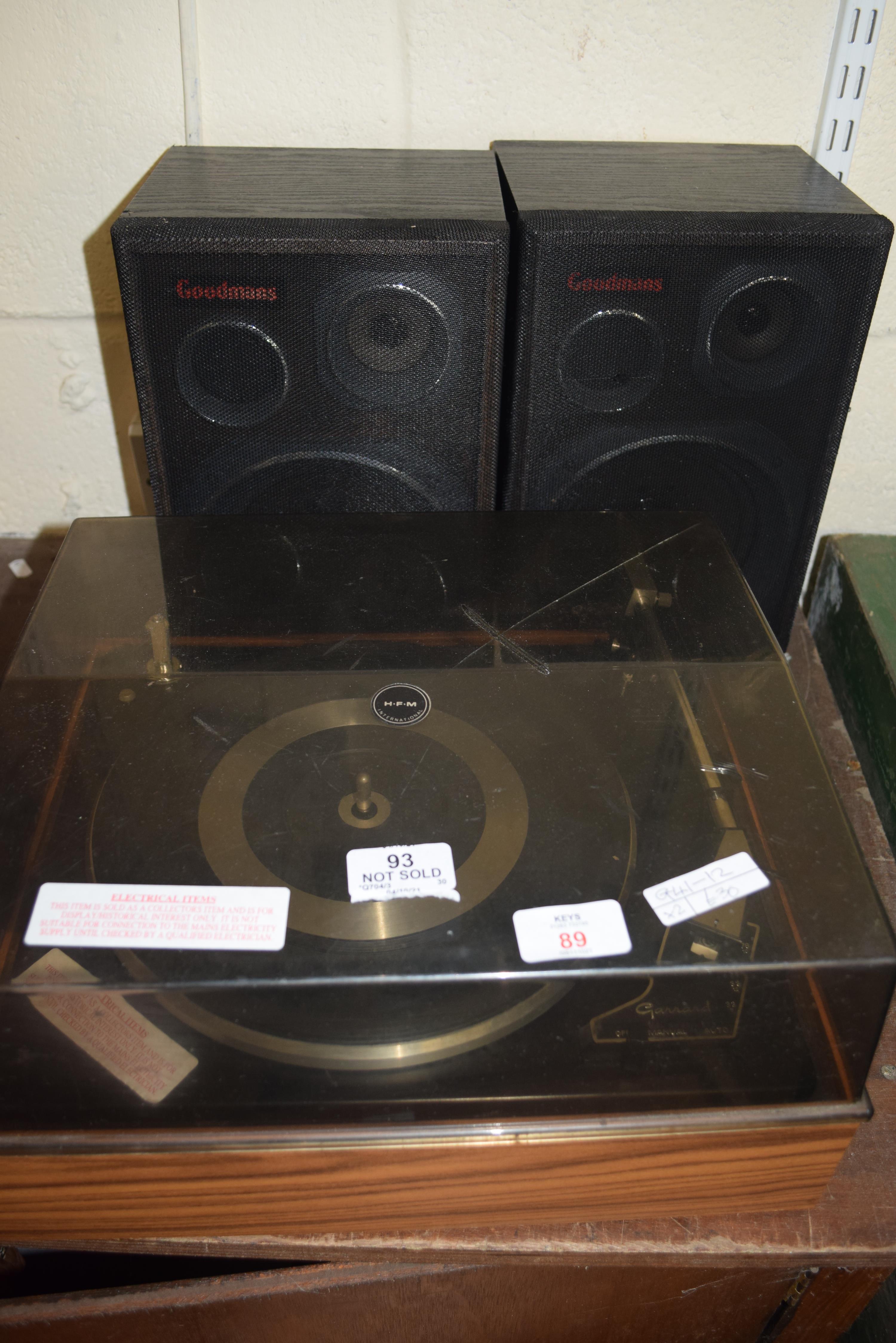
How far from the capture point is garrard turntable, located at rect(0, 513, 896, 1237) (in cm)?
51

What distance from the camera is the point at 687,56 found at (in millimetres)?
979

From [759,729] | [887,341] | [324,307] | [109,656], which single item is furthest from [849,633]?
[109,656]

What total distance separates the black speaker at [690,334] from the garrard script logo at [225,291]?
20 centimetres

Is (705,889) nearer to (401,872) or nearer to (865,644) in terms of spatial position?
(401,872)

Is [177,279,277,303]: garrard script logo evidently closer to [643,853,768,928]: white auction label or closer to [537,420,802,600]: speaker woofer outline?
[537,420,802,600]: speaker woofer outline

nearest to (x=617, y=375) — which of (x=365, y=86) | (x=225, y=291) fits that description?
(x=225, y=291)

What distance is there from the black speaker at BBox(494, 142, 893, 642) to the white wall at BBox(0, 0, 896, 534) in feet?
0.31

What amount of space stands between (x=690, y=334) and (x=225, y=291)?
0.37 metres

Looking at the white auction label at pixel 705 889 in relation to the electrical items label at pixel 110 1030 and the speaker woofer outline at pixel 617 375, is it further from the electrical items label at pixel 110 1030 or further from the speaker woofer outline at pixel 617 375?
the speaker woofer outline at pixel 617 375

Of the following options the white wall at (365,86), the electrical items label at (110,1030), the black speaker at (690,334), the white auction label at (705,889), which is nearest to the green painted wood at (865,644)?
the black speaker at (690,334)

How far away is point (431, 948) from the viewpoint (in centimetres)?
51

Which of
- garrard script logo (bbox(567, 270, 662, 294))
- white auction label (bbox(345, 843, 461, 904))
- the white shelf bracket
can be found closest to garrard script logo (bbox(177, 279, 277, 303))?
garrard script logo (bbox(567, 270, 662, 294))

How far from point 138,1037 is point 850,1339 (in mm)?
811

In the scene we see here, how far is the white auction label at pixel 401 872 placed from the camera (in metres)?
0.53
